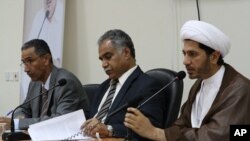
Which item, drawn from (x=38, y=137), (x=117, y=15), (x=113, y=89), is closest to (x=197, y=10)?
(x=117, y=15)

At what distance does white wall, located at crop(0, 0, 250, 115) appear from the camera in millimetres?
2826

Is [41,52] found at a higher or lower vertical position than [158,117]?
higher

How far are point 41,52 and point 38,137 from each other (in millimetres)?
981

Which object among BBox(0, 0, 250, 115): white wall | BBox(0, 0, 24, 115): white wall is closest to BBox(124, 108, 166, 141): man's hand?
BBox(0, 0, 250, 115): white wall

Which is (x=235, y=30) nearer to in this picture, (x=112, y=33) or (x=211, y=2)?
(x=211, y=2)

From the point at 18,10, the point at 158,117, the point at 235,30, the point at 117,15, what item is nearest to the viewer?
the point at 158,117

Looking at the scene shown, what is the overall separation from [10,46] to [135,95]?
2.30m

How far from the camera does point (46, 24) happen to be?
3699mm

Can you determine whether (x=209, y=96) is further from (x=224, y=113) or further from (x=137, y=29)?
(x=137, y=29)

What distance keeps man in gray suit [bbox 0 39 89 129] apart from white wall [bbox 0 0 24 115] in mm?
1122

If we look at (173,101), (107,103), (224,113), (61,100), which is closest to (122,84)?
(107,103)

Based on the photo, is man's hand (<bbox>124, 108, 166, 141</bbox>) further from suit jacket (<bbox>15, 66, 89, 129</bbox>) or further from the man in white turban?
suit jacket (<bbox>15, 66, 89, 129</bbox>)

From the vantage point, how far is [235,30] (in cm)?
282

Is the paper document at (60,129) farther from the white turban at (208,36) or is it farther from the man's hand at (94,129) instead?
the white turban at (208,36)
